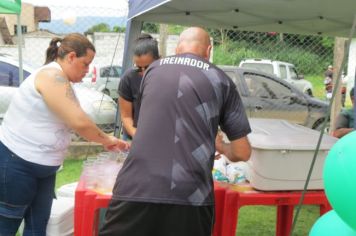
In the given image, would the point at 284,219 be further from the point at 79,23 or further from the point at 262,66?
the point at 262,66

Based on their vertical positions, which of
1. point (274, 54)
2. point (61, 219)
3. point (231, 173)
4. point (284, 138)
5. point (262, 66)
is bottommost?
point (262, 66)

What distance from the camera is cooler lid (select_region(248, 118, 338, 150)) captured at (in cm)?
259

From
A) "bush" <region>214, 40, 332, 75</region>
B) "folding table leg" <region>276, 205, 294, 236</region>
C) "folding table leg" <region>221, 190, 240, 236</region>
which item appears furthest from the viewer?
"bush" <region>214, 40, 332, 75</region>

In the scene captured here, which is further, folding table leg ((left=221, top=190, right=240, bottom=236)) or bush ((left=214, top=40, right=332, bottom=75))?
bush ((left=214, top=40, right=332, bottom=75))

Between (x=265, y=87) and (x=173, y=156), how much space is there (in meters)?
6.79

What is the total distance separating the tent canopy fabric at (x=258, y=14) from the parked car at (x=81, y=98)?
2109 mm

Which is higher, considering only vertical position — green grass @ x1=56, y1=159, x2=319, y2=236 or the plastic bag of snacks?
the plastic bag of snacks

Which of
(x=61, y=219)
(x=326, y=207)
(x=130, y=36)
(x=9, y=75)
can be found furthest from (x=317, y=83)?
(x=61, y=219)

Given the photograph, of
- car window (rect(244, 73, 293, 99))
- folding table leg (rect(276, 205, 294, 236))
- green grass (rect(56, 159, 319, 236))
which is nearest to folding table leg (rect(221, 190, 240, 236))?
folding table leg (rect(276, 205, 294, 236))

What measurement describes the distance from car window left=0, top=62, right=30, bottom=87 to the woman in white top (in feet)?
13.7

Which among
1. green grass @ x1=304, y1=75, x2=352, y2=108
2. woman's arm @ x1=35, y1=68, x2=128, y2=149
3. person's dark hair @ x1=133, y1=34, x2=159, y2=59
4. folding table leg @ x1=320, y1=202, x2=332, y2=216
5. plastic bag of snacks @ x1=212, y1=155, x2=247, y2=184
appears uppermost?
person's dark hair @ x1=133, y1=34, x2=159, y2=59

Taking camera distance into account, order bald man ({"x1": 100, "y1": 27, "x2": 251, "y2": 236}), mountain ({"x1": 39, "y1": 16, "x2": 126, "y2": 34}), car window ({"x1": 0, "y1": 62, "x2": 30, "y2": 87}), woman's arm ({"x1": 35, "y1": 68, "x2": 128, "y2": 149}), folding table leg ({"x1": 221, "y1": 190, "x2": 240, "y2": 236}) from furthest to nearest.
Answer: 1. mountain ({"x1": 39, "y1": 16, "x2": 126, "y2": 34})
2. car window ({"x1": 0, "y1": 62, "x2": 30, "y2": 87})
3. folding table leg ({"x1": 221, "y1": 190, "x2": 240, "y2": 236})
4. woman's arm ({"x1": 35, "y1": 68, "x2": 128, "y2": 149})
5. bald man ({"x1": 100, "y1": 27, "x2": 251, "y2": 236})

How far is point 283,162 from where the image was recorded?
2.60m

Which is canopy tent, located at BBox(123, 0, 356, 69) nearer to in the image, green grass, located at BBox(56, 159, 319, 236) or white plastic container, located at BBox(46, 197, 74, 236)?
white plastic container, located at BBox(46, 197, 74, 236)
